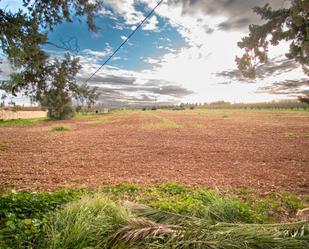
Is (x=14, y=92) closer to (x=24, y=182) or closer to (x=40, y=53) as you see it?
(x=40, y=53)

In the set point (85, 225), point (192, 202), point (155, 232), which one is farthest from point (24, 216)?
point (192, 202)

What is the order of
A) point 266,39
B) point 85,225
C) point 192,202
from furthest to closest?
point 266,39 → point 192,202 → point 85,225

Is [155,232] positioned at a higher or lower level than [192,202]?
higher

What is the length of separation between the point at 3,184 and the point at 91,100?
4.33 metres

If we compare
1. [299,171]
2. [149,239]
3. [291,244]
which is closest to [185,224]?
[149,239]

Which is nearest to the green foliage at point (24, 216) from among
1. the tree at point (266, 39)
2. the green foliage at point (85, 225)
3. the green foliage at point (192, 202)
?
the green foliage at point (85, 225)

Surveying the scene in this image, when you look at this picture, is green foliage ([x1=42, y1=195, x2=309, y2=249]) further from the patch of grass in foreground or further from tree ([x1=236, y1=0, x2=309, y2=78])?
tree ([x1=236, y1=0, x2=309, y2=78])

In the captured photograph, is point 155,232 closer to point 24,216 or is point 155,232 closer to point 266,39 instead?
point 24,216

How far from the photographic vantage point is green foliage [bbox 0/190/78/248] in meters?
3.16

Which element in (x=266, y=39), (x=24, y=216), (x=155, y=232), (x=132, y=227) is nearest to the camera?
(x=155, y=232)

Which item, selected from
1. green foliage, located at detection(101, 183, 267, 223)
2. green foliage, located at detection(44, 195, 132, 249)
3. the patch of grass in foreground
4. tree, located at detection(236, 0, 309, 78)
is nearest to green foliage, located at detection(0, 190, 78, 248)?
the patch of grass in foreground

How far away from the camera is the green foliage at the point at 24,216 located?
10.4 feet

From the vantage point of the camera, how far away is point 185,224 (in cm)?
296

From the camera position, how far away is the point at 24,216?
13.2 ft
